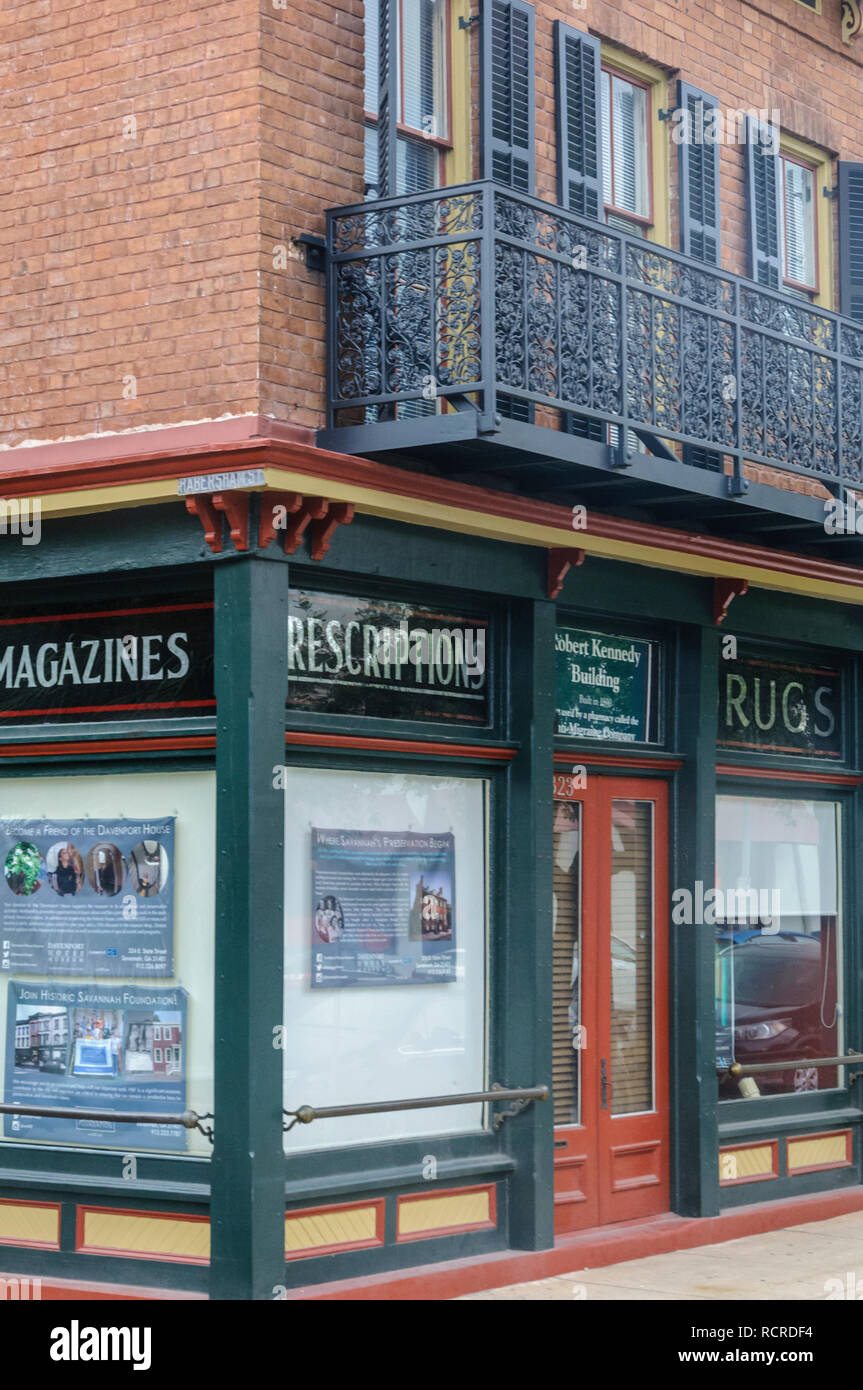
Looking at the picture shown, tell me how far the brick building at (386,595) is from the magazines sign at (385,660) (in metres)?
0.03

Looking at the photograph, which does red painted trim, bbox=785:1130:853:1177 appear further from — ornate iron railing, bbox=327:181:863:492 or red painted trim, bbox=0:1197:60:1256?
red painted trim, bbox=0:1197:60:1256

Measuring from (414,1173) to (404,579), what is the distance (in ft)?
9.96

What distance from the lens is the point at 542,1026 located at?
1028 cm

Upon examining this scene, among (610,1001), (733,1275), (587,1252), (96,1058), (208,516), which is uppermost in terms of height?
(208,516)

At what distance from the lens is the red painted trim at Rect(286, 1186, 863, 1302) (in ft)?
30.1

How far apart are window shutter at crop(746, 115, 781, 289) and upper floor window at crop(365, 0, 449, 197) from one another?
3008 mm

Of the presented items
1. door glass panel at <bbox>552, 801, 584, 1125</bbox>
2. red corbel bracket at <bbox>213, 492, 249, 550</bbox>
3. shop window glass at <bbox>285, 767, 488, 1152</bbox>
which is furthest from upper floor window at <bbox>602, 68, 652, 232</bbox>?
red corbel bracket at <bbox>213, 492, 249, 550</bbox>

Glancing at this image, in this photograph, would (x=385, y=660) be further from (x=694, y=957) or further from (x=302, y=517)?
(x=694, y=957)

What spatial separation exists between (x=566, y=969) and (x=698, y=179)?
17.0 ft

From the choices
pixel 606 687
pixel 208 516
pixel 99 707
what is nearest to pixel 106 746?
pixel 99 707

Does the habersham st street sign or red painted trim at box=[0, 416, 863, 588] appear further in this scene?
the habersham st street sign

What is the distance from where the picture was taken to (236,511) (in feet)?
28.9

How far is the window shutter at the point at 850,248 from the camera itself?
13.6m

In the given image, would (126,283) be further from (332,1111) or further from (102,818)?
(332,1111)
